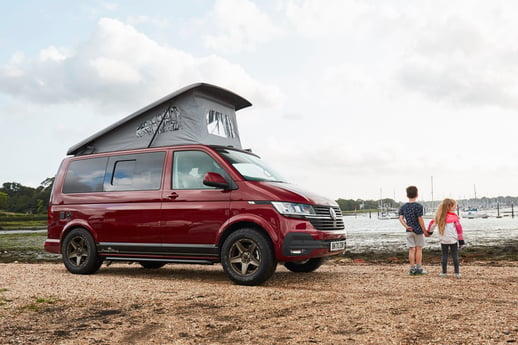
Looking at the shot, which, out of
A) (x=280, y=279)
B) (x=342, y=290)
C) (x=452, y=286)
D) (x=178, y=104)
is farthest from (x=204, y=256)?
(x=452, y=286)

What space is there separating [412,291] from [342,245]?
5.51 ft

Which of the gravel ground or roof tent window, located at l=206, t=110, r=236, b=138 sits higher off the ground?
roof tent window, located at l=206, t=110, r=236, b=138

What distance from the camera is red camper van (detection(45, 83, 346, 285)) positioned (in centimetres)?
752

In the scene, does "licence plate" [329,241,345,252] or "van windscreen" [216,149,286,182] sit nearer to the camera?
"licence plate" [329,241,345,252]

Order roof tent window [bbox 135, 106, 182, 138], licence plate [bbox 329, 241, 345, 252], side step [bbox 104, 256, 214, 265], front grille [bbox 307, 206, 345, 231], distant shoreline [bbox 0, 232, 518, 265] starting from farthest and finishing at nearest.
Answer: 1. distant shoreline [bbox 0, 232, 518, 265]
2. roof tent window [bbox 135, 106, 182, 138]
3. side step [bbox 104, 256, 214, 265]
4. licence plate [bbox 329, 241, 345, 252]
5. front grille [bbox 307, 206, 345, 231]

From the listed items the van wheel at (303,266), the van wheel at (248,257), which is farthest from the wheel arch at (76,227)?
the van wheel at (303,266)

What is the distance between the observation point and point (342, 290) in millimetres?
7113

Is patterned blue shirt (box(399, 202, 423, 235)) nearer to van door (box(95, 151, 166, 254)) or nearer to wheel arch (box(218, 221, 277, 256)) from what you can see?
wheel arch (box(218, 221, 277, 256))

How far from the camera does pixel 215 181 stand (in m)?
7.69

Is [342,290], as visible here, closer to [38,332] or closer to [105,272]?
[38,332]

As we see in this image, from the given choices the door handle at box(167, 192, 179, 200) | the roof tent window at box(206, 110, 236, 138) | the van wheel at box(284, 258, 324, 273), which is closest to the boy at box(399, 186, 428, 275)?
the van wheel at box(284, 258, 324, 273)

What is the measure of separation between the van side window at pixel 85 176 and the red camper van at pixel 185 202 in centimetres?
2

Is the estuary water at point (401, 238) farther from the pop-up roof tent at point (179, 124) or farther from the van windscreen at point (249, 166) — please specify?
the van windscreen at point (249, 166)

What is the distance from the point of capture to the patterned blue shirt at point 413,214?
866cm
